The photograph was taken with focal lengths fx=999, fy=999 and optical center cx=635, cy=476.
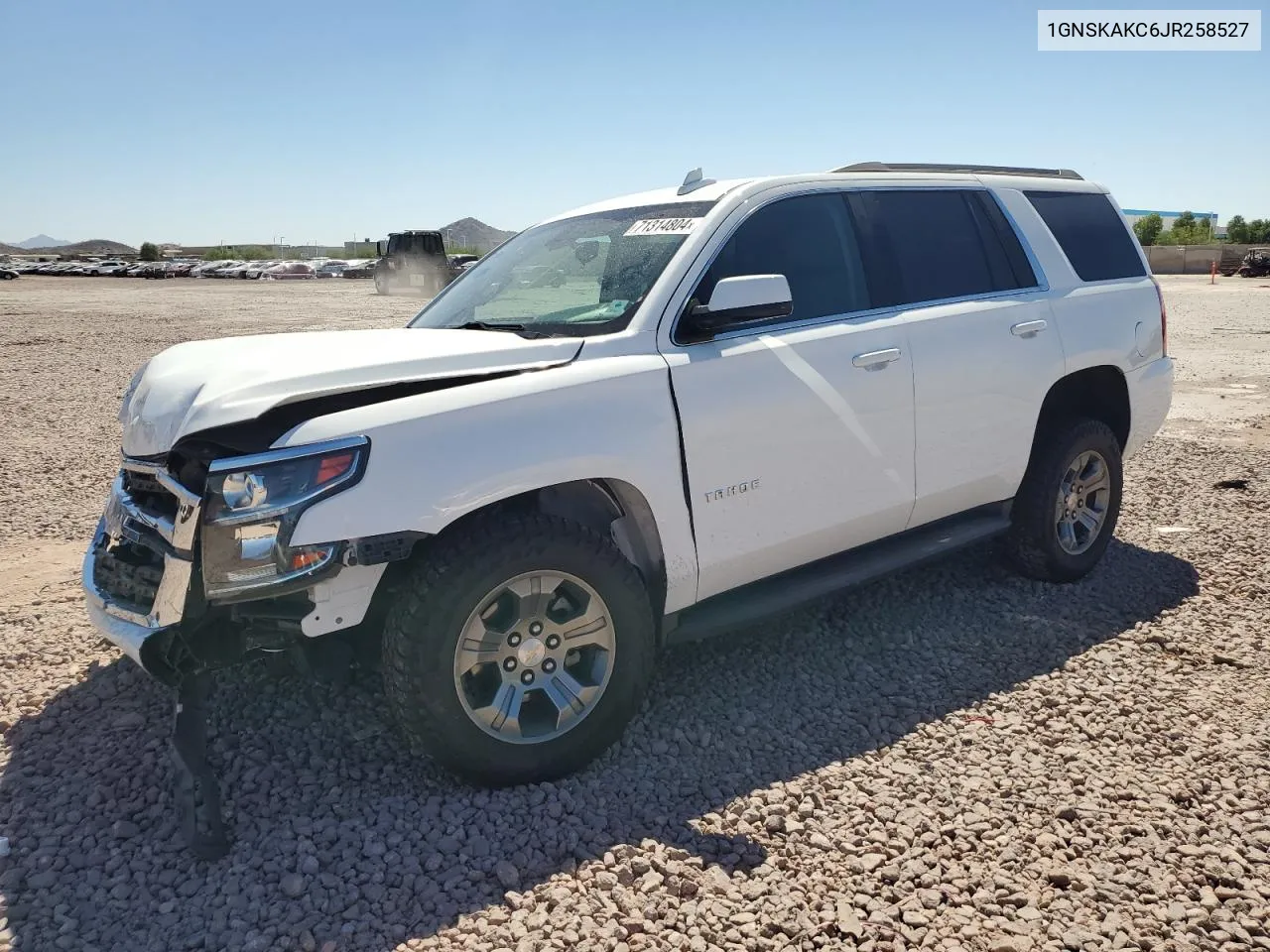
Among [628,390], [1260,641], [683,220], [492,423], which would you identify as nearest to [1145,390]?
[1260,641]

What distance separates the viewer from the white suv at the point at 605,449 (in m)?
2.92

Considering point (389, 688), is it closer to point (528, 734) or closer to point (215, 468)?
point (528, 734)

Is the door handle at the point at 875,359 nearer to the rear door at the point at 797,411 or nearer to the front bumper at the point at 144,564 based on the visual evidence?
the rear door at the point at 797,411

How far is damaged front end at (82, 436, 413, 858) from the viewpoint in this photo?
282 centimetres

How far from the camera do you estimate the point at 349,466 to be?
286 cm

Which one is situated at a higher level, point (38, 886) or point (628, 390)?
point (628, 390)

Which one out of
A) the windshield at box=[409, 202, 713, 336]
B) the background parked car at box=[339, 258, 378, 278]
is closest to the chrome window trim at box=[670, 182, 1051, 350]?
the windshield at box=[409, 202, 713, 336]

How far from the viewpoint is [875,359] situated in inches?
157

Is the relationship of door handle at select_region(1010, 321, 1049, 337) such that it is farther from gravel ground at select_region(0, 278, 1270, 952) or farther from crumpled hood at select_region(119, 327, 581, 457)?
crumpled hood at select_region(119, 327, 581, 457)

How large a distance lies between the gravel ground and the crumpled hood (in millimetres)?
1187

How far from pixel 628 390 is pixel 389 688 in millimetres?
1217

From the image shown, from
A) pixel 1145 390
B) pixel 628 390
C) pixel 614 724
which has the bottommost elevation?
pixel 614 724

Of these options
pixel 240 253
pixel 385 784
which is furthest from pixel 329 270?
pixel 385 784

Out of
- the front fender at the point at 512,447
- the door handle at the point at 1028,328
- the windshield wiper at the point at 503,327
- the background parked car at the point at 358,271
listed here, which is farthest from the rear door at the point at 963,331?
the background parked car at the point at 358,271
